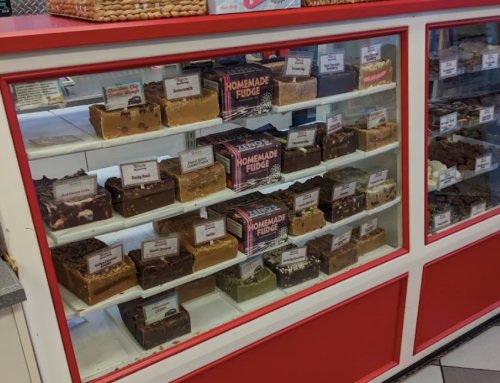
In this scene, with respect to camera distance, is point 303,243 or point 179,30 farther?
point 303,243

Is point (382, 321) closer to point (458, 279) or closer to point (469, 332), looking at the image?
point (458, 279)

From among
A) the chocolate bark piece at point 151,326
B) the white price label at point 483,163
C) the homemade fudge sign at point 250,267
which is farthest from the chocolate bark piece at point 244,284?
the white price label at point 483,163

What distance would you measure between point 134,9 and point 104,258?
33.7 inches

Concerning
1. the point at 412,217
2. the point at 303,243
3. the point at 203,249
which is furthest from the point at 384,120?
the point at 203,249

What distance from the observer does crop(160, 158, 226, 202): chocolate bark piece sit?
1.86 metres

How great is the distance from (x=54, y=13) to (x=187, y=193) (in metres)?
0.90

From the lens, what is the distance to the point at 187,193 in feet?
6.16

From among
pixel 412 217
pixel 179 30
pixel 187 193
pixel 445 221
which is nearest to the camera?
pixel 179 30

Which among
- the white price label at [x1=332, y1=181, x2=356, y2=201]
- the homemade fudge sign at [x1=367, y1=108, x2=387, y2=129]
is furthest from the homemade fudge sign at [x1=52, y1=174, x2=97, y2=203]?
the homemade fudge sign at [x1=367, y1=108, x2=387, y2=129]

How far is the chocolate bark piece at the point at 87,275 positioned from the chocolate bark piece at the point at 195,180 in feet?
1.08

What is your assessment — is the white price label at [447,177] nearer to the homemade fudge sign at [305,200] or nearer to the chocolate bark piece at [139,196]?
the homemade fudge sign at [305,200]

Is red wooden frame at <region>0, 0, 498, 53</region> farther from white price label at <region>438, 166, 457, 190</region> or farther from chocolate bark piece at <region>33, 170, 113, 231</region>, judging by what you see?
white price label at <region>438, 166, 457, 190</region>

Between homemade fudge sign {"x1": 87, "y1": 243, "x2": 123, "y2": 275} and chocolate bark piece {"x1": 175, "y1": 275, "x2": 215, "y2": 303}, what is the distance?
1.18ft

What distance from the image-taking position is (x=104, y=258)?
70.7 inches
